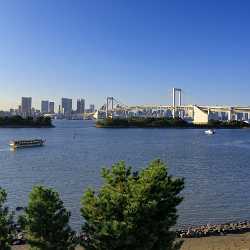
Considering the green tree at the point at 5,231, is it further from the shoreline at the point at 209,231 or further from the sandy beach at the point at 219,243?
the shoreline at the point at 209,231

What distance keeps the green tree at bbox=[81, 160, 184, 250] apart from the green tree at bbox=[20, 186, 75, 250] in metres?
0.48

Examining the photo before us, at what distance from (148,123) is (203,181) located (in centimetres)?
8751

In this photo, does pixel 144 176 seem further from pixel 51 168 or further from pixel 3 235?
pixel 51 168

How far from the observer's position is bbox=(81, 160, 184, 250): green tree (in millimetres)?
7906

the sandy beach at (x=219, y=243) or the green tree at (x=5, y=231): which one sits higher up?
the green tree at (x=5, y=231)

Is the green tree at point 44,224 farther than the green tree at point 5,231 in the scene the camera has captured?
Yes

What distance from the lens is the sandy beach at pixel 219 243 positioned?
1284cm

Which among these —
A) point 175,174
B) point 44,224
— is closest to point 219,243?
point 44,224

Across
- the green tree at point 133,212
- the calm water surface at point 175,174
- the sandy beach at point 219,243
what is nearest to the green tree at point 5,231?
the green tree at point 133,212

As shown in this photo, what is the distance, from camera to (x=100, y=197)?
8289 mm

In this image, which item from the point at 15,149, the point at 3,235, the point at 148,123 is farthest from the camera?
the point at 148,123

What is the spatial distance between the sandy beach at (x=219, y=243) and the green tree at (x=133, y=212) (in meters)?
4.65

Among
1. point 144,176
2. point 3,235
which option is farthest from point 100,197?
A: point 3,235

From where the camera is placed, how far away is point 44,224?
7871 millimetres
